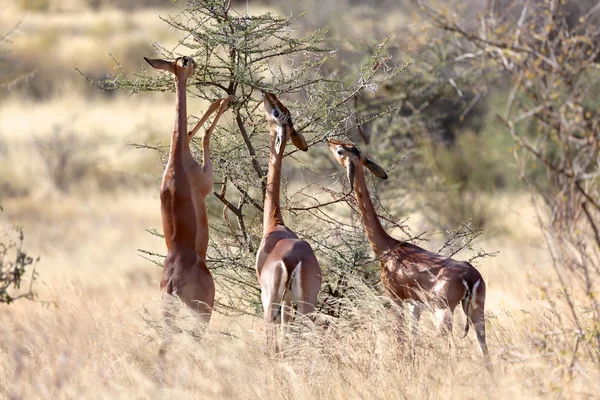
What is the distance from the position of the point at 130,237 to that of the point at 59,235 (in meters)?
1.24

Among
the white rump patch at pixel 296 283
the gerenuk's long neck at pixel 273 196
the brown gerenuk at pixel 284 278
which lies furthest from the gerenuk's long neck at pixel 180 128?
the white rump patch at pixel 296 283

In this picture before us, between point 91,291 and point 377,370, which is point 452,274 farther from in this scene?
point 91,291

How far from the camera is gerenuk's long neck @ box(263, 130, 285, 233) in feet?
20.2

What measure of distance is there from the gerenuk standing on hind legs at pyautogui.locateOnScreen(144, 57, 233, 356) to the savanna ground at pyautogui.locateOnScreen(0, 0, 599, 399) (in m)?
0.22

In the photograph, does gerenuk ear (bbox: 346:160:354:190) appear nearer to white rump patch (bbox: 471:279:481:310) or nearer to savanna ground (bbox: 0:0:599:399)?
savanna ground (bbox: 0:0:599:399)

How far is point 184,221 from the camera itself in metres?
5.86

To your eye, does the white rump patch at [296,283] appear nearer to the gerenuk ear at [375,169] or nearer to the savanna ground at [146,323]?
the savanna ground at [146,323]

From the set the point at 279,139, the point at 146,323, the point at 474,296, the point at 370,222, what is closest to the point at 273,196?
the point at 279,139

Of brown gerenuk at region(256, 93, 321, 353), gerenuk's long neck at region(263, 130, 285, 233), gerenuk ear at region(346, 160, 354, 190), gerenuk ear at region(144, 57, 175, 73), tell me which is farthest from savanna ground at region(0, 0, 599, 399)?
gerenuk ear at region(144, 57, 175, 73)

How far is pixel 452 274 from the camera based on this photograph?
5867mm

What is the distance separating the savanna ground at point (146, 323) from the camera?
4961 millimetres

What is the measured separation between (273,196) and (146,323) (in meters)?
1.17

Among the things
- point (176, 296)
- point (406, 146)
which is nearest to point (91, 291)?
point (406, 146)

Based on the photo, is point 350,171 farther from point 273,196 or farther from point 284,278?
point 284,278
